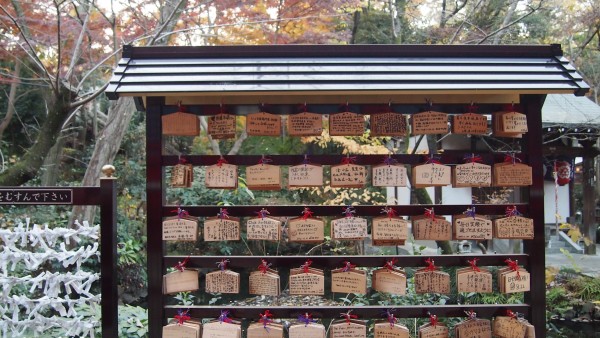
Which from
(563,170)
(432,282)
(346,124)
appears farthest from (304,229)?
(563,170)

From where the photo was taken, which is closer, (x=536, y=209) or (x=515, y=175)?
(x=515, y=175)

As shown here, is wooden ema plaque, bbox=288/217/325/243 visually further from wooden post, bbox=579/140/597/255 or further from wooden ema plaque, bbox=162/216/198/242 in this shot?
wooden post, bbox=579/140/597/255

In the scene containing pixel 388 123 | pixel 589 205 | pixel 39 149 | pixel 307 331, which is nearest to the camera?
pixel 307 331

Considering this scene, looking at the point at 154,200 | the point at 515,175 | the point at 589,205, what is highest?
the point at 515,175

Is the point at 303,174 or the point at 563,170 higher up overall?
the point at 563,170

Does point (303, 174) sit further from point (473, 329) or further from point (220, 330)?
point (473, 329)

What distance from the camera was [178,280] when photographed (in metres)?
3.98

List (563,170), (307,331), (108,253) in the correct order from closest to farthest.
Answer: (108,253), (307,331), (563,170)

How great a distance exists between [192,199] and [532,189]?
669 centimetres

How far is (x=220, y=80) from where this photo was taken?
3.68 meters

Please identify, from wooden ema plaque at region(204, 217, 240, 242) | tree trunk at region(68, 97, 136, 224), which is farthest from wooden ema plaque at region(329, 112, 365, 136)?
tree trunk at region(68, 97, 136, 224)

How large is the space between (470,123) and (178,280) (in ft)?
8.71

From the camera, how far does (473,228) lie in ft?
13.1

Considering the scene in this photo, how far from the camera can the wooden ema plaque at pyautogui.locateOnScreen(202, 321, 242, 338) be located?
3.86m
